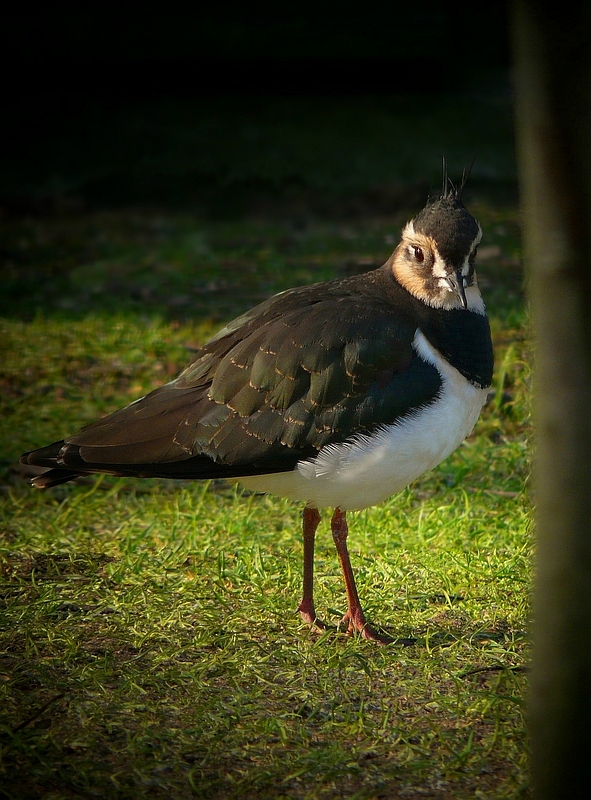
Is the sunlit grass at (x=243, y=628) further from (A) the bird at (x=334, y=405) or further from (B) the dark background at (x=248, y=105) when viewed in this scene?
(B) the dark background at (x=248, y=105)

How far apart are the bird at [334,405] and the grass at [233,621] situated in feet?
1.02

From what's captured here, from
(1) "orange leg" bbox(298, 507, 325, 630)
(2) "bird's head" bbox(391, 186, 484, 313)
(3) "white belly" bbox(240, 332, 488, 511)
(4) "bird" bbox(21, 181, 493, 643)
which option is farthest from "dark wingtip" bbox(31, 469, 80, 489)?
(2) "bird's head" bbox(391, 186, 484, 313)

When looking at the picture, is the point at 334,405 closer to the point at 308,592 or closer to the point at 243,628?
the point at 308,592

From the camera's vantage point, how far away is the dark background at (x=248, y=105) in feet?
31.2

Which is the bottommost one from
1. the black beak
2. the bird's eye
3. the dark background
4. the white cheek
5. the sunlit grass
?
the sunlit grass

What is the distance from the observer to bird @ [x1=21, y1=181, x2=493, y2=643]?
353 cm

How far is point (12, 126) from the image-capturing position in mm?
10008

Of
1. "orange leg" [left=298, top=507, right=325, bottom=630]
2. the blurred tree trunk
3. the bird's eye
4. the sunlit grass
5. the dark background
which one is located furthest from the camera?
the dark background

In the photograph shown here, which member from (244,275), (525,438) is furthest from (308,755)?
Result: (244,275)

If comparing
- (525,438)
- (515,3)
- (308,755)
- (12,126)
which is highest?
(12,126)

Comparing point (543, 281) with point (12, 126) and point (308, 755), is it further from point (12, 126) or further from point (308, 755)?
point (12, 126)

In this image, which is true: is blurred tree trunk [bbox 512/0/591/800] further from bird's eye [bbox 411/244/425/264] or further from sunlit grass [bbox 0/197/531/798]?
bird's eye [bbox 411/244/425/264]

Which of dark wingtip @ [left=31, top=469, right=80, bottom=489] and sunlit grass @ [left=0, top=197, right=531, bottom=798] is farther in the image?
dark wingtip @ [left=31, top=469, right=80, bottom=489]

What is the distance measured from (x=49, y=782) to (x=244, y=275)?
17.5 feet
